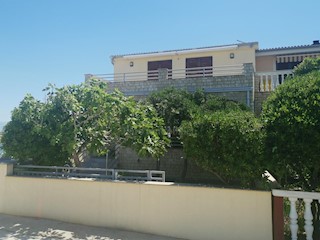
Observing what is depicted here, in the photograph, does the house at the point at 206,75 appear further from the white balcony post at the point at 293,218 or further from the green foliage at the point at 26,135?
the white balcony post at the point at 293,218

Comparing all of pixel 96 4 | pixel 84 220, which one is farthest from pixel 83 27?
pixel 84 220

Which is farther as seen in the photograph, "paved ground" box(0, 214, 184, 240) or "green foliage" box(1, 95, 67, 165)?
"green foliage" box(1, 95, 67, 165)

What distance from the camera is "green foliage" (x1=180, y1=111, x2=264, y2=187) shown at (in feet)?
23.1

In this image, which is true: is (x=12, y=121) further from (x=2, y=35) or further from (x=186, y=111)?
(x=186, y=111)

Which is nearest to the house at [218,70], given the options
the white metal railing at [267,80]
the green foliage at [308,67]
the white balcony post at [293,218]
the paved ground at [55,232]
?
the white metal railing at [267,80]

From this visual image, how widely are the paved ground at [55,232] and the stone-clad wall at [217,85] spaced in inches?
419

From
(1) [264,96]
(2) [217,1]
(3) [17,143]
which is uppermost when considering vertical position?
(2) [217,1]

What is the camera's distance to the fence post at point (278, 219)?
6.67 meters

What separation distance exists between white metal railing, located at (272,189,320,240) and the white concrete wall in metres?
0.46

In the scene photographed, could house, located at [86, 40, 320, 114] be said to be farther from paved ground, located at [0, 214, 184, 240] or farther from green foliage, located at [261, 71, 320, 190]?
paved ground, located at [0, 214, 184, 240]

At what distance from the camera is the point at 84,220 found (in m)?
8.95

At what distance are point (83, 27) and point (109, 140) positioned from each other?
20.9 ft

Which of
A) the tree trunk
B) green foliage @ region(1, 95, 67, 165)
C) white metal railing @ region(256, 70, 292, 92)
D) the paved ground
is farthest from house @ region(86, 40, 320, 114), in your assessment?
the paved ground

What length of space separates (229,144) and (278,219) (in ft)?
7.11
